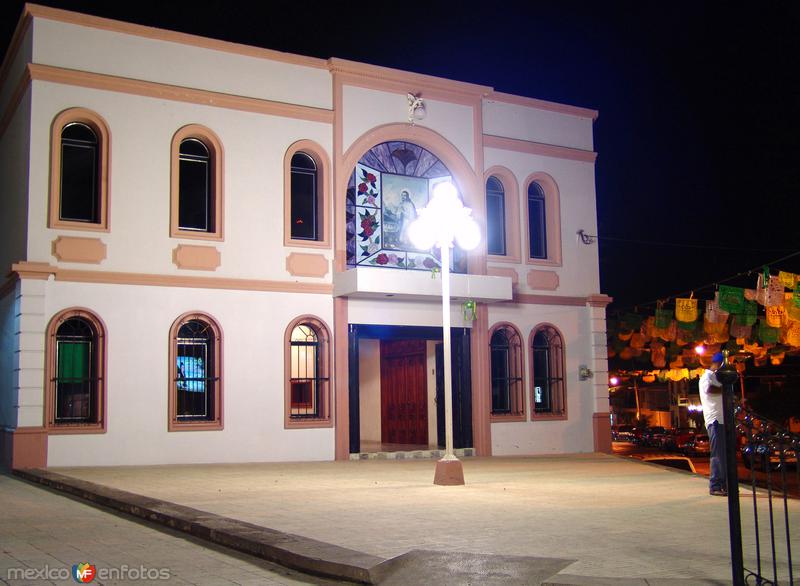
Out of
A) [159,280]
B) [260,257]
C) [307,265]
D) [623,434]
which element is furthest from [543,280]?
[623,434]

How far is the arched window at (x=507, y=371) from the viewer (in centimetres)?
2188

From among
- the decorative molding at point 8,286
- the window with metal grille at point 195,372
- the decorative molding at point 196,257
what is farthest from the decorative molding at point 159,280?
the window with metal grille at point 195,372

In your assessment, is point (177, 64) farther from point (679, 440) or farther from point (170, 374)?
point (679, 440)

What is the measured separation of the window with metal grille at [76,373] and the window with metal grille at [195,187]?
305cm

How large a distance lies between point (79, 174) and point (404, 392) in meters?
10.1

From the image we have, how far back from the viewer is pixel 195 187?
62.4ft

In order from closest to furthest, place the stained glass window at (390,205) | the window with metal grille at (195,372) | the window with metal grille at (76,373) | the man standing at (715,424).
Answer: the man standing at (715,424) → the window with metal grille at (76,373) → the window with metal grille at (195,372) → the stained glass window at (390,205)

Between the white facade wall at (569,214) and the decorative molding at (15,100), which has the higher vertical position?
the decorative molding at (15,100)

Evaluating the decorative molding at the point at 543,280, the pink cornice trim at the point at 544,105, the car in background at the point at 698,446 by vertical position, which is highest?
the pink cornice trim at the point at 544,105

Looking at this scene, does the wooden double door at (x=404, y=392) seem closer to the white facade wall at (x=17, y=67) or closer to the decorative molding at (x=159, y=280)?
the decorative molding at (x=159, y=280)

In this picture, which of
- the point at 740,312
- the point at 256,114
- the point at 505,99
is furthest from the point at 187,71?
the point at 740,312

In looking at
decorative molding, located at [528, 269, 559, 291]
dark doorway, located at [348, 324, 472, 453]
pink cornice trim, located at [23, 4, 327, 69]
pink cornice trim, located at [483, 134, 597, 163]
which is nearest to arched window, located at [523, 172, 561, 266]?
decorative molding, located at [528, 269, 559, 291]

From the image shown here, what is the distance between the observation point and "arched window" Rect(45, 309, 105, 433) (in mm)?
17000

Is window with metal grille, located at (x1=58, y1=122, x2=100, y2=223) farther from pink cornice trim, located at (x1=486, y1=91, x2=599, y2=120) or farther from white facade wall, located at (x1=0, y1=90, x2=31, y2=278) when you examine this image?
pink cornice trim, located at (x1=486, y1=91, x2=599, y2=120)
